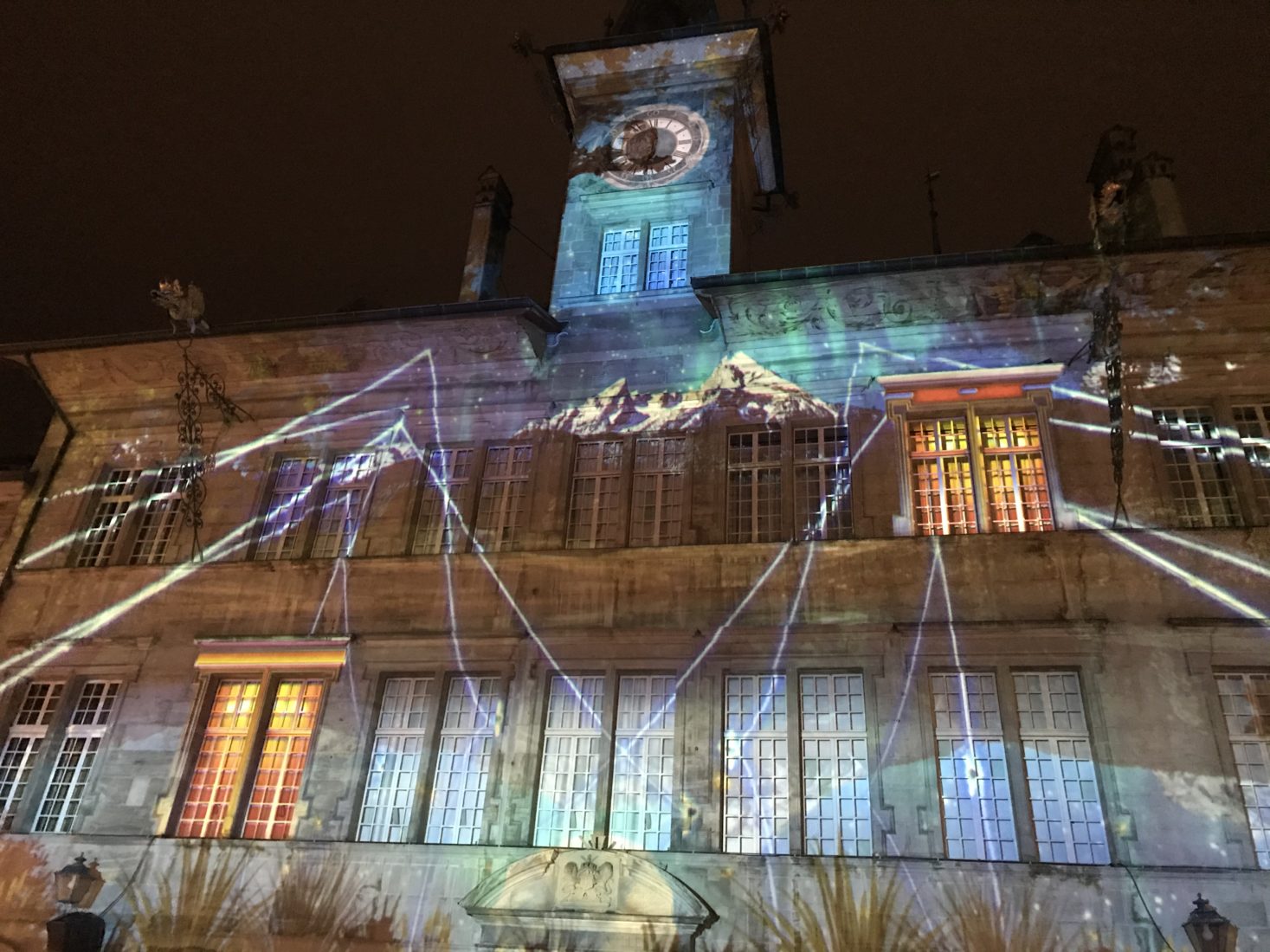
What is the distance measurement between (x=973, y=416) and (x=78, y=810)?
13.3 meters

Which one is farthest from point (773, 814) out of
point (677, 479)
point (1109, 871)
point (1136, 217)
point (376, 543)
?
point (1136, 217)

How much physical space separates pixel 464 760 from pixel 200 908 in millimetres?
3646

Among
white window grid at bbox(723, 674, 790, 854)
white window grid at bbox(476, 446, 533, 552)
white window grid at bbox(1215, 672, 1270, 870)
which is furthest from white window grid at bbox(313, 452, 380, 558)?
white window grid at bbox(1215, 672, 1270, 870)

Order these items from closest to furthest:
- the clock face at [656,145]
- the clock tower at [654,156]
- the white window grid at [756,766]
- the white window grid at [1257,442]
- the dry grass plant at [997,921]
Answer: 1. the dry grass plant at [997,921]
2. the white window grid at [756,766]
3. the white window grid at [1257,442]
4. the clock tower at [654,156]
5. the clock face at [656,145]

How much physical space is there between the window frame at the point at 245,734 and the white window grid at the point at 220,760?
0.02m

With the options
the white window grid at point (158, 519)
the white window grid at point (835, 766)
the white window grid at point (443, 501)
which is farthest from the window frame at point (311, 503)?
the white window grid at point (835, 766)

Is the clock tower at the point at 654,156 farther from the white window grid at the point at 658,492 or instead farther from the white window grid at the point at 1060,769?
the white window grid at the point at 1060,769

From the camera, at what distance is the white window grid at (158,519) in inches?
600

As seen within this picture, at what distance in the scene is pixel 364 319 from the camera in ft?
49.3

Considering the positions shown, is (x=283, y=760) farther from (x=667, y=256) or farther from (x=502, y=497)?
(x=667, y=256)

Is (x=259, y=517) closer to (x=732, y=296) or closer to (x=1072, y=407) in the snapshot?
(x=732, y=296)

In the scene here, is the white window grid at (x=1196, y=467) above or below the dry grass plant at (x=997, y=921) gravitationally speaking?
above

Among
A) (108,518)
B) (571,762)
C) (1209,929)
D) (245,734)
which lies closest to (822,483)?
(571,762)

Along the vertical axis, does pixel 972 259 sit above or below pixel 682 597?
above
